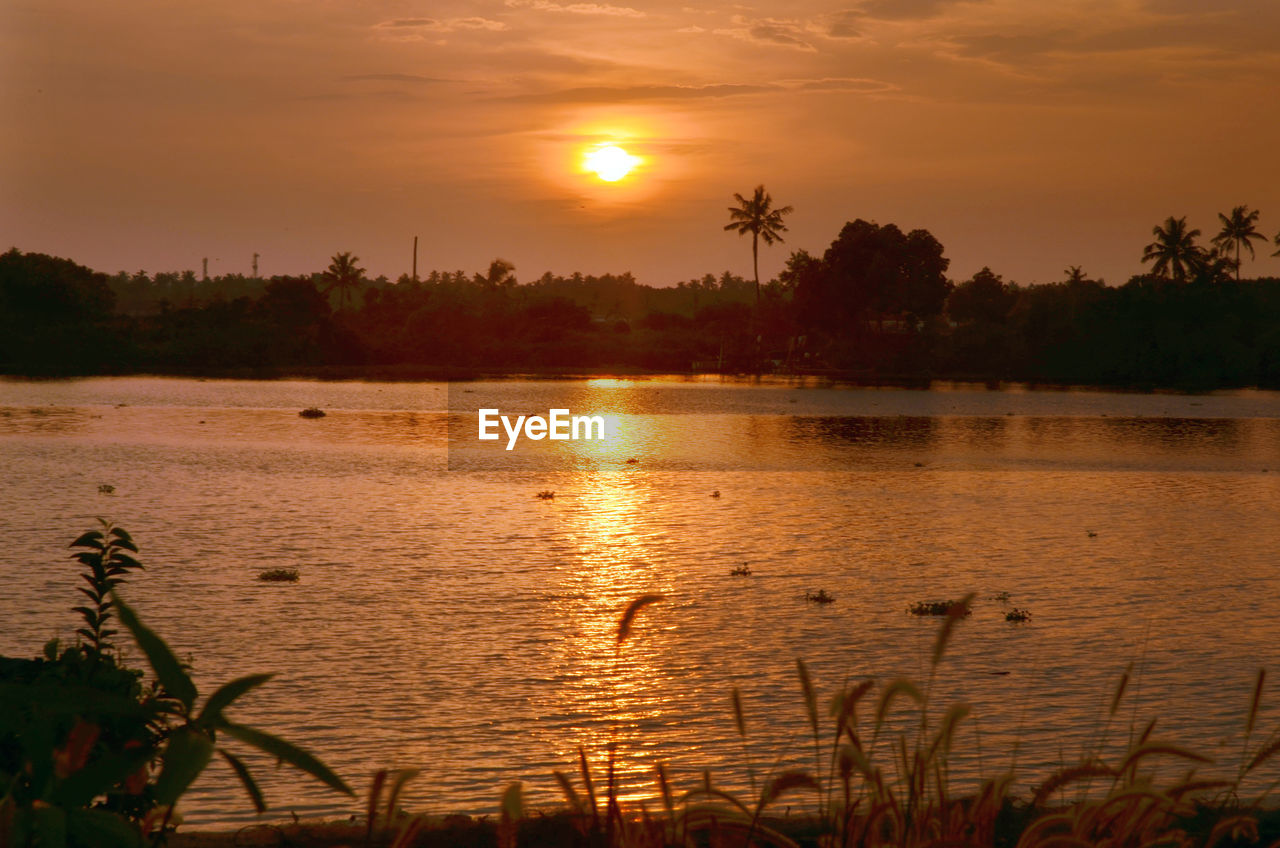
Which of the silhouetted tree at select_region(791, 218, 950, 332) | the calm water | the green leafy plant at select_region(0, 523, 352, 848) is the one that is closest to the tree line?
the silhouetted tree at select_region(791, 218, 950, 332)

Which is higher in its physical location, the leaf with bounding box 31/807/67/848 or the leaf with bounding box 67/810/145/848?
the leaf with bounding box 31/807/67/848

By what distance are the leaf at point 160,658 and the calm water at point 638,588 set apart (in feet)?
24.2

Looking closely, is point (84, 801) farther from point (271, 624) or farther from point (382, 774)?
point (271, 624)

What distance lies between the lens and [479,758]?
11016 mm

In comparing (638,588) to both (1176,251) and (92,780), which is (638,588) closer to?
(92,780)

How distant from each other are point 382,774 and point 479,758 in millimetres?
7706

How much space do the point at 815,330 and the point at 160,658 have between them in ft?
467

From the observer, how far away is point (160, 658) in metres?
2.46

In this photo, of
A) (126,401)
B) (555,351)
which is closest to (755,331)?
(555,351)

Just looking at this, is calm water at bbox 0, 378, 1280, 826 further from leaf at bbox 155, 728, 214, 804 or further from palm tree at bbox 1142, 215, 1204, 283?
palm tree at bbox 1142, 215, 1204, 283

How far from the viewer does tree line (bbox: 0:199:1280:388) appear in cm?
12612

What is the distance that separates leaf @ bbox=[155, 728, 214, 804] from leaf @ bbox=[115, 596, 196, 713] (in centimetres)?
7

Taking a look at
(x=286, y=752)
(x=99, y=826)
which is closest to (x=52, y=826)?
(x=99, y=826)

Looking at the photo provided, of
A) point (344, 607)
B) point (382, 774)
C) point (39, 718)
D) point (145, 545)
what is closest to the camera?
point (39, 718)
